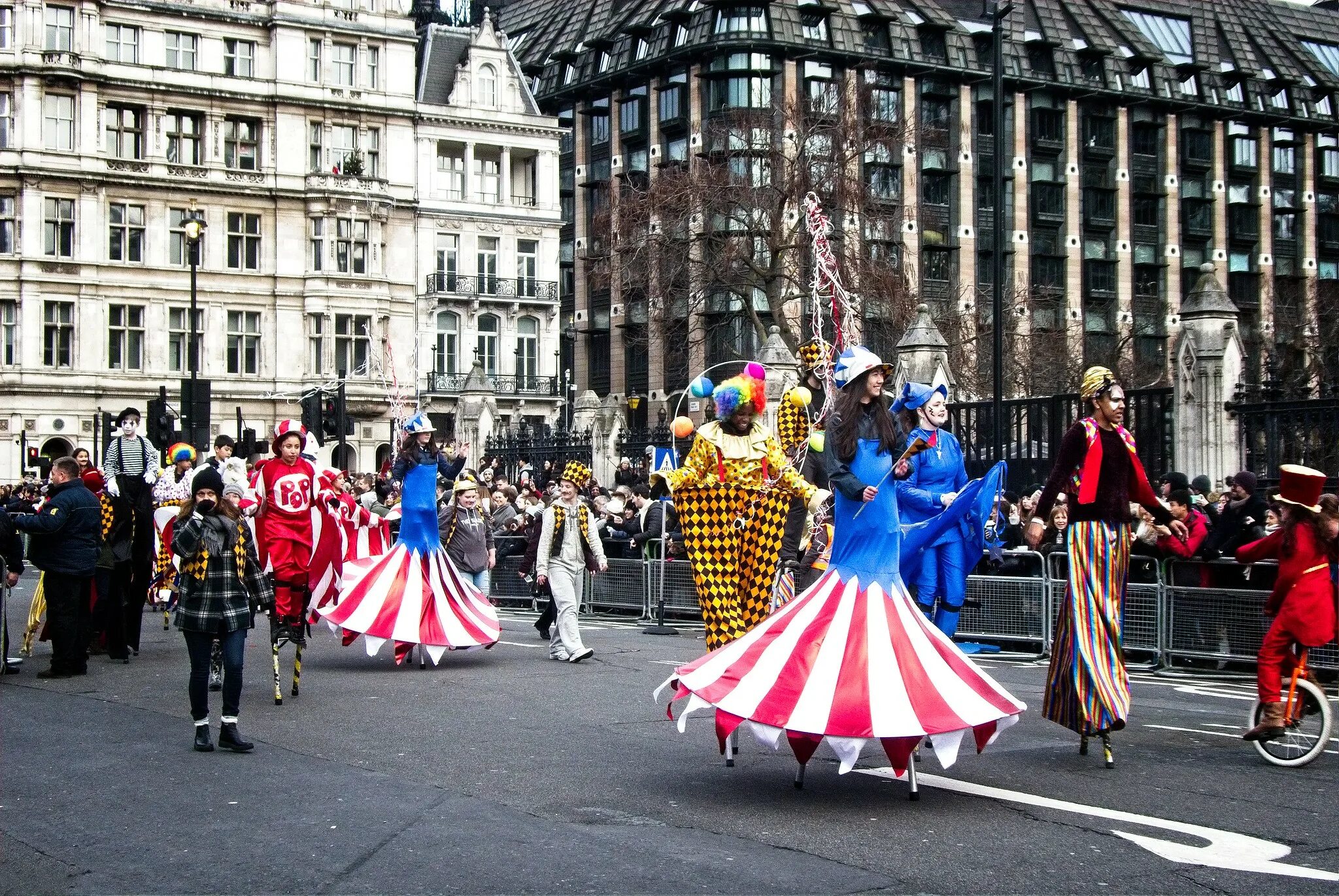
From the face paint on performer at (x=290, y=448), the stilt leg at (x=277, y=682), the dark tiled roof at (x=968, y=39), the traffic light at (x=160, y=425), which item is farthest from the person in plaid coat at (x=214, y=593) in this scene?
the dark tiled roof at (x=968, y=39)

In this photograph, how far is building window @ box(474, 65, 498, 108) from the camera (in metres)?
66.9

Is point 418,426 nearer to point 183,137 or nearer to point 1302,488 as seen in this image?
point 1302,488

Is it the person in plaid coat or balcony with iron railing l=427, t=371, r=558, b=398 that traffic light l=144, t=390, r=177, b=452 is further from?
balcony with iron railing l=427, t=371, r=558, b=398

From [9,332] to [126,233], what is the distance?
5.18m

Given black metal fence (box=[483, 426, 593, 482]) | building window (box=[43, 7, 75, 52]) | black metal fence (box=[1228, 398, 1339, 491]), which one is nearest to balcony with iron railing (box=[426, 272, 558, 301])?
building window (box=[43, 7, 75, 52])

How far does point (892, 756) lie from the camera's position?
7.95 metres

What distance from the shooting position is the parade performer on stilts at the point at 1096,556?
30.2 feet

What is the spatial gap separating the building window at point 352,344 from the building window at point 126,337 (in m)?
6.74

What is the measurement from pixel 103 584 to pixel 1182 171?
3039 inches

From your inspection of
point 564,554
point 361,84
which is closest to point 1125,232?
point 361,84

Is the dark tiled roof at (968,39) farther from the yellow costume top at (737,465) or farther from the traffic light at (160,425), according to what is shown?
the yellow costume top at (737,465)

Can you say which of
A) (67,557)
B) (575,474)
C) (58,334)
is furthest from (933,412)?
(58,334)

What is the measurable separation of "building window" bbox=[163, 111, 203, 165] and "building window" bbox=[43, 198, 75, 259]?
3890mm

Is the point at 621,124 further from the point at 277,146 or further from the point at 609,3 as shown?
the point at 277,146
